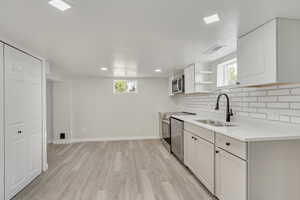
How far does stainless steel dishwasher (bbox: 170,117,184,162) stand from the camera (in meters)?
3.51

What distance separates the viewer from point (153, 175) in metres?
3.02

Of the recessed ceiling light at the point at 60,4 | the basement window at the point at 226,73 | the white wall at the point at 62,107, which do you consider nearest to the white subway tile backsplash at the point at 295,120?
the basement window at the point at 226,73

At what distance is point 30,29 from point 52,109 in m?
3.95

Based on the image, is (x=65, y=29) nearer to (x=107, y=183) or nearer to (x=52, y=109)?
(x=107, y=183)

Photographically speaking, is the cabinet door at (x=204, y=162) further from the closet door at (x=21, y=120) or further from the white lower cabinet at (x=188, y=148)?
the closet door at (x=21, y=120)

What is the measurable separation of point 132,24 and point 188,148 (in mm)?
2329

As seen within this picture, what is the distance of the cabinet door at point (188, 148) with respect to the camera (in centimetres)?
298

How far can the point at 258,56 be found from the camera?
196 cm

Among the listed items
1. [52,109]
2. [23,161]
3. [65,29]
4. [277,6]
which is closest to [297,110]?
[277,6]

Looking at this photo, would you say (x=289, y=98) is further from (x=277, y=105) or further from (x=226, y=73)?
(x=226, y=73)

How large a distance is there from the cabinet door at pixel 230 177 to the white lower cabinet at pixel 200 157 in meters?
0.15

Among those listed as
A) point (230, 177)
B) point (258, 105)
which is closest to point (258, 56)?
point (258, 105)

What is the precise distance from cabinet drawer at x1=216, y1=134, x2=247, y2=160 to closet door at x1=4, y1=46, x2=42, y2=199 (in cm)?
274

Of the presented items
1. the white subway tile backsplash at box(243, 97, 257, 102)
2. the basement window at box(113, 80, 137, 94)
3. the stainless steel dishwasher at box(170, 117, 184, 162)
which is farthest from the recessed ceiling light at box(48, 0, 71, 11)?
the basement window at box(113, 80, 137, 94)
